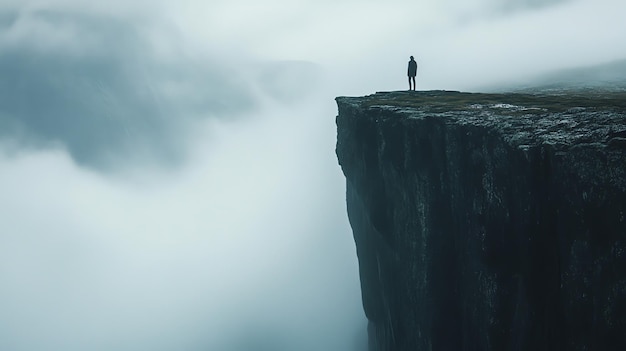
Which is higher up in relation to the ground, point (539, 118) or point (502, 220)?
point (539, 118)

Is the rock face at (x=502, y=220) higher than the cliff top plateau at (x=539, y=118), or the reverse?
the cliff top plateau at (x=539, y=118)

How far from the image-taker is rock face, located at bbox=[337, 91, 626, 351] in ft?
70.5

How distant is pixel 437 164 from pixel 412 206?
5.70m

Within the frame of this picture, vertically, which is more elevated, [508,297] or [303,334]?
[508,297]

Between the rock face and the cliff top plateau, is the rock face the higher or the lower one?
the lower one

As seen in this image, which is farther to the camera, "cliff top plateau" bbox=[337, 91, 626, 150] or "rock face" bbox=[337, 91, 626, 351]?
"cliff top plateau" bbox=[337, 91, 626, 150]

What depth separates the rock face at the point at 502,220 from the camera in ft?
70.5

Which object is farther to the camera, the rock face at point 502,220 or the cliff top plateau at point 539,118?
the cliff top plateau at point 539,118

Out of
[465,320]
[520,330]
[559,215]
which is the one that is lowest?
[465,320]

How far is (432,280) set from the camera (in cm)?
3831

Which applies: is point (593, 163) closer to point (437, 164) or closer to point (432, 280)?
point (437, 164)

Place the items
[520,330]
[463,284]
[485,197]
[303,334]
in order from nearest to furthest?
[520,330] < [485,197] < [463,284] < [303,334]

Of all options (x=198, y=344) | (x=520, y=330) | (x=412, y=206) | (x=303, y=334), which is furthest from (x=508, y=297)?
(x=198, y=344)

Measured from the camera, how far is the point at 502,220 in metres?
28.4
